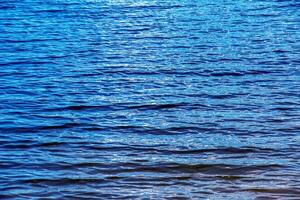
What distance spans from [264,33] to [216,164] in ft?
42.9

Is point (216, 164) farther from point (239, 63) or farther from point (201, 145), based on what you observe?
point (239, 63)

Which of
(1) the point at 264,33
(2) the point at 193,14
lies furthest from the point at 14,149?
(2) the point at 193,14

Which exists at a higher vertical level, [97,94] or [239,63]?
[239,63]

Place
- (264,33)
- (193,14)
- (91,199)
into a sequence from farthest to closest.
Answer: (193,14), (264,33), (91,199)

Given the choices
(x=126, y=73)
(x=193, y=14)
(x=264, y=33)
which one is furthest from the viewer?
(x=193, y=14)

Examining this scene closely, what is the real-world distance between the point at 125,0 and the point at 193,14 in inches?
223

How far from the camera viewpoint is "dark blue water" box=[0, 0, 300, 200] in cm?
1089

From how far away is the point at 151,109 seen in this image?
49.2ft

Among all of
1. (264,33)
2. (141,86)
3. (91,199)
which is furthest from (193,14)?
(91,199)

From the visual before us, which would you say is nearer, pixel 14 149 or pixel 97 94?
pixel 14 149

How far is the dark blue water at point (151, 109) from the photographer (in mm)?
10891

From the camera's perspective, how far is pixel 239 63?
19234mm

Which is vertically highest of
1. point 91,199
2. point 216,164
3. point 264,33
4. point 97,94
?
point 264,33

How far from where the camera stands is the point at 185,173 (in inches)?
440
